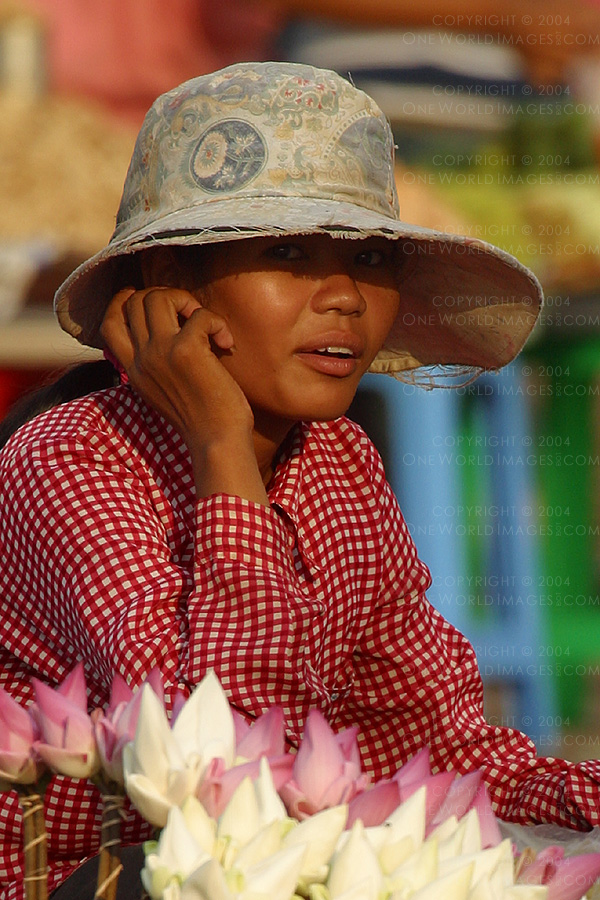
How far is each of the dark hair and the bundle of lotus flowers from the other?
996 mm

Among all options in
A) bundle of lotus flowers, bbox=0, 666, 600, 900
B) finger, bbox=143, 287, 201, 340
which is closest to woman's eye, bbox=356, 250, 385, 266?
finger, bbox=143, 287, 201, 340

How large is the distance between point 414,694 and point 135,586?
1.66ft

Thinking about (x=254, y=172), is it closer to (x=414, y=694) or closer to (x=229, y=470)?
(x=229, y=470)

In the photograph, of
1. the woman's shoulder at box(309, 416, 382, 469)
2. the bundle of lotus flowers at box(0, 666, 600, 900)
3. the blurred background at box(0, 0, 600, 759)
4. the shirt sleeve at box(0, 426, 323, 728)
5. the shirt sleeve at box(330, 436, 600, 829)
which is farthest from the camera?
the blurred background at box(0, 0, 600, 759)

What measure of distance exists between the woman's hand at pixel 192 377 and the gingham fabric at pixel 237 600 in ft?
0.16

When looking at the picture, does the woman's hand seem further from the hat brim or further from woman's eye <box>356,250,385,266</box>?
Answer: woman's eye <box>356,250,385,266</box>

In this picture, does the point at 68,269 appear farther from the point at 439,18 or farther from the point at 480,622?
the point at 439,18

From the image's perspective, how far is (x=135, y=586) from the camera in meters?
1.32

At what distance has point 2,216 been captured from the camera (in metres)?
3.92

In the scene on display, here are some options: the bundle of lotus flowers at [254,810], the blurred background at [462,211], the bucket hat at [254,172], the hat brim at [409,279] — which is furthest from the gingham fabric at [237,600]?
the blurred background at [462,211]

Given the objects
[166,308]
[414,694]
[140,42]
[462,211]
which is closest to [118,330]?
[166,308]

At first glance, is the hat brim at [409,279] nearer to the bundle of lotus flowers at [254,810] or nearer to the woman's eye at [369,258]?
the woman's eye at [369,258]

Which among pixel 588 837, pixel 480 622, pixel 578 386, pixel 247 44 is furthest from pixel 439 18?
pixel 588 837

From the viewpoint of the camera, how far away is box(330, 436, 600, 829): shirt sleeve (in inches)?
63.7
